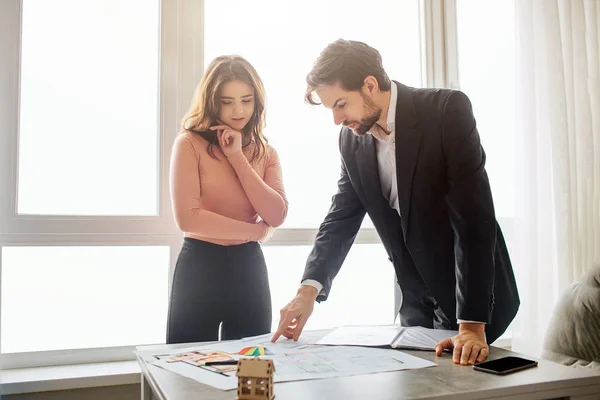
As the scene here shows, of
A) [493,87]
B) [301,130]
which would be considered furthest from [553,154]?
[301,130]

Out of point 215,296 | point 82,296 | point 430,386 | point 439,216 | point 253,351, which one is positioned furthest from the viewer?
point 82,296

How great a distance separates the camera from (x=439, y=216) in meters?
1.56

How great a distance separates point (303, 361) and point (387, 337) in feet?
1.07

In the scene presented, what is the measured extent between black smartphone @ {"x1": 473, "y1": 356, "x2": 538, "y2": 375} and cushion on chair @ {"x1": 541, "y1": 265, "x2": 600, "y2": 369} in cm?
93

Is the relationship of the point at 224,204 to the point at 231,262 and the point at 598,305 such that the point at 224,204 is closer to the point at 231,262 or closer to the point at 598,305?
the point at 231,262

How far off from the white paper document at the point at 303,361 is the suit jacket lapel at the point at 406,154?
49 cm

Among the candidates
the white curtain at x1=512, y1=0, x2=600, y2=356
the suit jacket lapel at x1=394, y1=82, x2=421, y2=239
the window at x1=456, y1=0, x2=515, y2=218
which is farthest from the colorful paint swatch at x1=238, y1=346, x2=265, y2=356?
the window at x1=456, y1=0, x2=515, y2=218

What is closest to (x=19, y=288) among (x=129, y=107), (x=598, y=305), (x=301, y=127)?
(x=129, y=107)

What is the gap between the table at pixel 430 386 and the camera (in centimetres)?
90

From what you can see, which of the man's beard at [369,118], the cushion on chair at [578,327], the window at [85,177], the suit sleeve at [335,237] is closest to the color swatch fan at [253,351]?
the suit sleeve at [335,237]

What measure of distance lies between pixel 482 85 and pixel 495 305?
5.35 feet

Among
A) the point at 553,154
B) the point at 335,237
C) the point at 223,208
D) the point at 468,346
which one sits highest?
the point at 553,154

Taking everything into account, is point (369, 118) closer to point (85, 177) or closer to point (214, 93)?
point (214, 93)

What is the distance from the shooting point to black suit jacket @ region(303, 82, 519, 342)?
1402 millimetres
